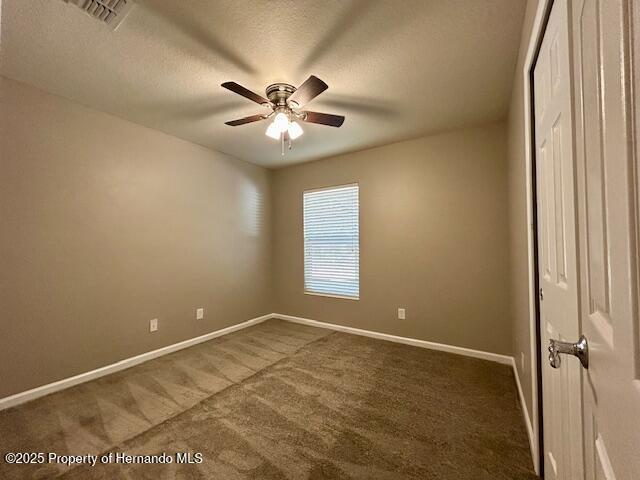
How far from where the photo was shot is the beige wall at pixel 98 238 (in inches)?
79.0

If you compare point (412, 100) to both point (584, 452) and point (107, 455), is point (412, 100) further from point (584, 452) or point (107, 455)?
point (107, 455)

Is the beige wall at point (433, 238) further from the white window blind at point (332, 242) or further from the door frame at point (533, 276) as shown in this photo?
the door frame at point (533, 276)

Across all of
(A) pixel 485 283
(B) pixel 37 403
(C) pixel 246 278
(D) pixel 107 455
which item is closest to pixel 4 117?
(B) pixel 37 403

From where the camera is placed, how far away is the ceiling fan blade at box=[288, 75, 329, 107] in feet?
5.21

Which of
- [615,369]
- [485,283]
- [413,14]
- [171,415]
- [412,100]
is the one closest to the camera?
[615,369]

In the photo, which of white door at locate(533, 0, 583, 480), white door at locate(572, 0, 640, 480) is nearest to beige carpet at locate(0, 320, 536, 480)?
white door at locate(533, 0, 583, 480)

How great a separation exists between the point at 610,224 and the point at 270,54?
1959 mm

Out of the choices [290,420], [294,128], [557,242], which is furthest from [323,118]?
[290,420]

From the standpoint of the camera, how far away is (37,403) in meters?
2.00

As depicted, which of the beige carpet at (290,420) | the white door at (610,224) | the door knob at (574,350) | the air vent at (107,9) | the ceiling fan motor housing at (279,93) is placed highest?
the air vent at (107,9)

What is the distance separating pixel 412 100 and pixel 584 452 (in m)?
2.43

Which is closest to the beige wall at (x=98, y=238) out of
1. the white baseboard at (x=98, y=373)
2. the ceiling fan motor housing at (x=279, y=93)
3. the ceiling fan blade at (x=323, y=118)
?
the white baseboard at (x=98, y=373)

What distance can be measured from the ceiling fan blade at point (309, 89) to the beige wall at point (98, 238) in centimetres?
196

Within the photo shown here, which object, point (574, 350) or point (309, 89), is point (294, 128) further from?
point (574, 350)
